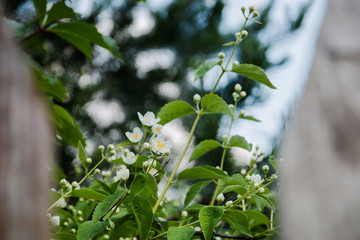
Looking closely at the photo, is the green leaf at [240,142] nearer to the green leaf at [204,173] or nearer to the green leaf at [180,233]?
the green leaf at [204,173]

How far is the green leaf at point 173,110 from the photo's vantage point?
785 mm

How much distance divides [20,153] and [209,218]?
447 millimetres

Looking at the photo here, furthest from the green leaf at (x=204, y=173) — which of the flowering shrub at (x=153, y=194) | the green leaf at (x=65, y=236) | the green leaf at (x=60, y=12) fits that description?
the green leaf at (x=60, y=12)

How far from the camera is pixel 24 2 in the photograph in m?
3.54

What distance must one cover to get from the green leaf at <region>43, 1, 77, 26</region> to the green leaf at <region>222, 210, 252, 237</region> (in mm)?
606

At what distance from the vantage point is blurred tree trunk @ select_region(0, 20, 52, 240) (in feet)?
0.82

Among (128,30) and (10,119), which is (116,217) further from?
(128,30)

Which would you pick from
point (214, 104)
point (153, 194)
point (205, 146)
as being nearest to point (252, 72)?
point (214, 104)

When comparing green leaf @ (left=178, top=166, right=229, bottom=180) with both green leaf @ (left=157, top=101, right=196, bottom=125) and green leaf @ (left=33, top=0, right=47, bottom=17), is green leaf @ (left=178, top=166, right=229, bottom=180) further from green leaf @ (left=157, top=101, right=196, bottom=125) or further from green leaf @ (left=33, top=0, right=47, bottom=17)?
green leaf @ (left=33, top=0, right=47, bottom=17)

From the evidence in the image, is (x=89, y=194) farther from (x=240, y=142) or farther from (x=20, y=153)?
(x=20, y=153)

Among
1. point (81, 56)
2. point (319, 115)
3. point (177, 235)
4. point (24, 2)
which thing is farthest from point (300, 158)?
point (81, 56)

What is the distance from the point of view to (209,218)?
0.66 m

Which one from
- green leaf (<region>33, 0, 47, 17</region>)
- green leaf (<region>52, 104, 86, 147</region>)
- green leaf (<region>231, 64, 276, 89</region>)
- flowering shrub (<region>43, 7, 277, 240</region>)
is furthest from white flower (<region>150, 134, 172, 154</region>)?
green leaf (<region>33, 0, 47, 17</region>)

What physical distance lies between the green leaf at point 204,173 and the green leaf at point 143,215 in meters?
0.13
